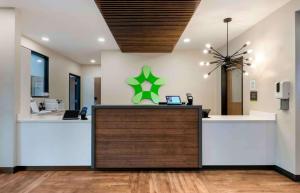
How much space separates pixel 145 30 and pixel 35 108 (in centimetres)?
333

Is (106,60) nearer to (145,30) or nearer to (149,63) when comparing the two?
(149,63)

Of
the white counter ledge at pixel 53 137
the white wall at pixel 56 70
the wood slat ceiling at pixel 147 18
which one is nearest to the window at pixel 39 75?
the white wall at pixel 56 70

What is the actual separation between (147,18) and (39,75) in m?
4.06

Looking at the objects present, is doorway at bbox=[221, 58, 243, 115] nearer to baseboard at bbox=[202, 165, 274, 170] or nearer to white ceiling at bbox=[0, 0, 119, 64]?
baseboard at bbox=[202, 165, 274, 170]

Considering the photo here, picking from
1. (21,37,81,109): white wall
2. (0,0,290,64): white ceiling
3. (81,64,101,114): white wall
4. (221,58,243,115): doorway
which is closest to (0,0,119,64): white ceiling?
(0,0,290,64): white ceiling

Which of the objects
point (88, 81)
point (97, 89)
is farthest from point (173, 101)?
point (88, 81)

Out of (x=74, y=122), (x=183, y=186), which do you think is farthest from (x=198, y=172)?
(x=74, y=122)

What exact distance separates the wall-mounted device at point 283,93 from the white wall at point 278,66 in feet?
0.23

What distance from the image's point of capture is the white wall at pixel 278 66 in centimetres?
362

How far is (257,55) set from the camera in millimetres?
4691

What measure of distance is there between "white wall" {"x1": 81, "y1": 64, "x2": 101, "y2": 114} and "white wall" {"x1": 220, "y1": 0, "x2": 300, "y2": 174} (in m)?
7.28

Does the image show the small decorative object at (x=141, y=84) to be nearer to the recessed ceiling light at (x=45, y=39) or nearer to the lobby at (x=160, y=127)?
the lobby at (x=160, y=127)

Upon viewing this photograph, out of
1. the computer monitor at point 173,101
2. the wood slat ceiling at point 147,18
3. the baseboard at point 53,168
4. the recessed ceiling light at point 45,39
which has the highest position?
the recessed ceiling light at point 45,39

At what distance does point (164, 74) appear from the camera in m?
7.02
